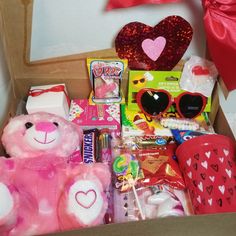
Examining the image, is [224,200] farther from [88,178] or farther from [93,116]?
[93,116]

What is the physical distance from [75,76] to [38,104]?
13 cm

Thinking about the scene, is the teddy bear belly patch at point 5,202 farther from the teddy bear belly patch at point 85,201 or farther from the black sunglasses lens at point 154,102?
the black sunglasses lens at point 154,102

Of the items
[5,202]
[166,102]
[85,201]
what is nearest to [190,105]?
[166,102]

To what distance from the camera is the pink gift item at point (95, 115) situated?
0.80m

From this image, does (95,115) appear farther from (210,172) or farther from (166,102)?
(210,172)

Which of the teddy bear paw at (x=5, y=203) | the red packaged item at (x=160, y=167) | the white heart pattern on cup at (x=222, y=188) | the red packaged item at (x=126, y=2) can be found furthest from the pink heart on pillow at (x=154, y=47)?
the teddy bear paw at (x=5, y=203)

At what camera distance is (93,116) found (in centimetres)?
81

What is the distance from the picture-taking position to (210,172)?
636mm

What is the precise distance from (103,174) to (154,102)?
0.83 feet

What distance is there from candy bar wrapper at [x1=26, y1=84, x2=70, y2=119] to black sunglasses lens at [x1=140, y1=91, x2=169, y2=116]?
0.20 metres

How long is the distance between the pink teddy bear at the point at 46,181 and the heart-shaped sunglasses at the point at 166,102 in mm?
203

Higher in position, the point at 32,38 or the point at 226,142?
the point at 32,38

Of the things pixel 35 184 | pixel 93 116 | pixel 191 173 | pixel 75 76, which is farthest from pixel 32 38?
pixel 191 173

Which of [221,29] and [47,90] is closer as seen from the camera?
[221,29]
